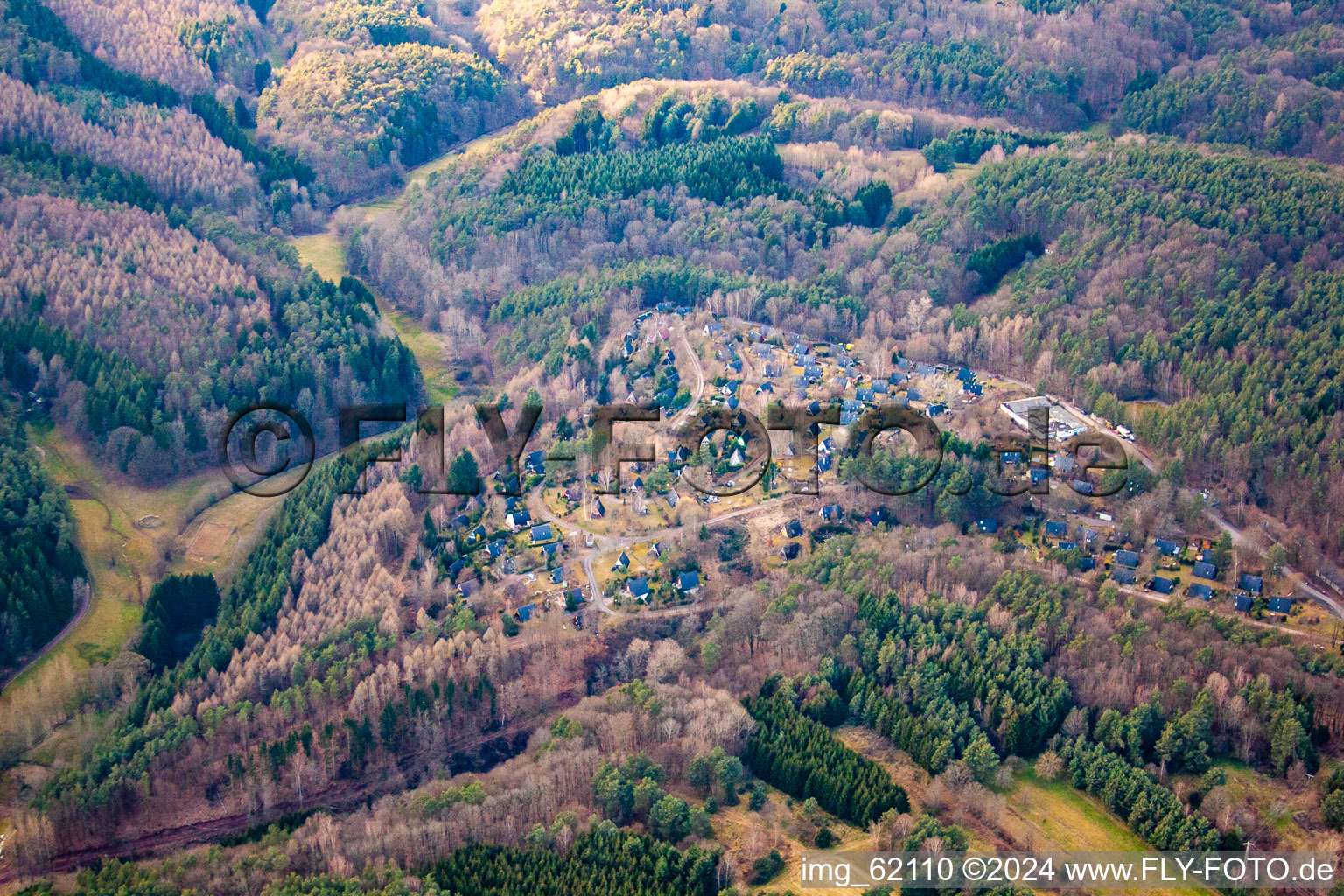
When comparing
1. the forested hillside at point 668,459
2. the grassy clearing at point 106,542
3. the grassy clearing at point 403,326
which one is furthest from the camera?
the grassy clearing at point 403,326

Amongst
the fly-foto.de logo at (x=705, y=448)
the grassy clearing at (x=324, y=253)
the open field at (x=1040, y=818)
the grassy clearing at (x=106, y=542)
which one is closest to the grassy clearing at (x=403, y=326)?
the grassy clearing at (x=324, y=253)

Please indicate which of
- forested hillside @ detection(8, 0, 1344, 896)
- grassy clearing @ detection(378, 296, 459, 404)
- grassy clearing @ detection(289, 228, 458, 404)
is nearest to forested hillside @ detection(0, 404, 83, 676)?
forested hillside @ detection(8, 0, 1344, 896)

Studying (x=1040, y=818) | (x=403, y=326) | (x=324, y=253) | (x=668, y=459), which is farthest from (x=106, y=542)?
(x=1040, y=818)

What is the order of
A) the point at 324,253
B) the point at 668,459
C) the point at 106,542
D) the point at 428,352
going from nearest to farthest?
the point at 106,542
the point at 668,459
the point at 428,352
the point at 324,253

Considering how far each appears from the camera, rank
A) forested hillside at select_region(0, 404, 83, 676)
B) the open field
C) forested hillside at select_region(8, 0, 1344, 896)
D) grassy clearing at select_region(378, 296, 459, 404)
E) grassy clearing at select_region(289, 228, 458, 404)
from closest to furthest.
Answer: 1. the open field
2. forested hillside at select_region(8, 0, 1344, 896)
3. forested hillside at select_region(0, 404, 83, 676)
4. grassy clearing at select_region(378, 296, 459, 404)
5. grassy clearing at select_region(289, 228, 458, 404)

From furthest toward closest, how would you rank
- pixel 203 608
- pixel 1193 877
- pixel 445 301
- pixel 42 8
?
pixel 42 8 → pixel 445 301 → pixel 203 608 → pixel 1193 877

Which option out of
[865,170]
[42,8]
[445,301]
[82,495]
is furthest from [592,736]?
[42,8]

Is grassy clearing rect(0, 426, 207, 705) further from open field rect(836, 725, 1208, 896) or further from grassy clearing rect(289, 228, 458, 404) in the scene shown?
open field rect(836, 725, 1208, 896)

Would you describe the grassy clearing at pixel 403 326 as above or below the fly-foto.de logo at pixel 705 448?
above

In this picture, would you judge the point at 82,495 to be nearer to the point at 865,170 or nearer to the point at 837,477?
the point at 837,477

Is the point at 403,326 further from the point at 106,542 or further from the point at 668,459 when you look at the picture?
the point at 668,459

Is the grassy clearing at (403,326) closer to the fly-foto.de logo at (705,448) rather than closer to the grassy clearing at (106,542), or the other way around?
the fly-foto.de logo at (705,448)
